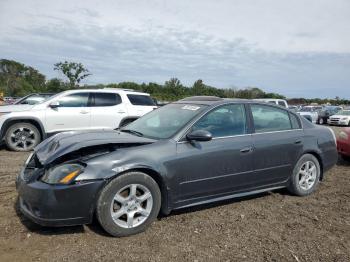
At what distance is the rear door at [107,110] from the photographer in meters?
10.2

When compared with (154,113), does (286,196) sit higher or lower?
lower

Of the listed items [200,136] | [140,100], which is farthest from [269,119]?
[140,100]

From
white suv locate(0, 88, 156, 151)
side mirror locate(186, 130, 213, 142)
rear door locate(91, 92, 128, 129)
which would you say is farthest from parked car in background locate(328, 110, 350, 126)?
side mirror locate(186, 130, 213, 142)

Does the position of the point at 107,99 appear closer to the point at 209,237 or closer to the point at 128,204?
the point at 128,204

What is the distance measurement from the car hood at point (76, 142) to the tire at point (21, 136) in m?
5.32

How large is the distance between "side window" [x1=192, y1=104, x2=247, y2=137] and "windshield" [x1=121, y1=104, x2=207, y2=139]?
15cm

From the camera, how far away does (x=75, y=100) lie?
10.1 meters

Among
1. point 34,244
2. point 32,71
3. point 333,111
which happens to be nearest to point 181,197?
point 34,244

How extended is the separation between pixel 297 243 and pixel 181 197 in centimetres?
136

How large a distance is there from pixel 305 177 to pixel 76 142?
3540mm

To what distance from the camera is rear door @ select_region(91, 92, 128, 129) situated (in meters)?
10.2

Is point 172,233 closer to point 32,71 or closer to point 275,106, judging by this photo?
point 275,106

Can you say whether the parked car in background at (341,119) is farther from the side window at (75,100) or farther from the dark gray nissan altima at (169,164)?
the dark gray nissan altima at (169,164)

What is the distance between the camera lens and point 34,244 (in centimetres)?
368
